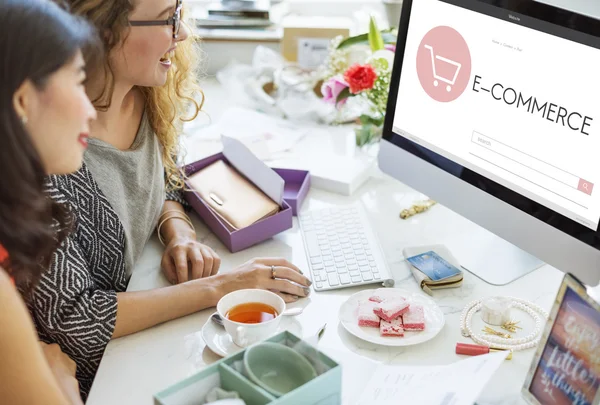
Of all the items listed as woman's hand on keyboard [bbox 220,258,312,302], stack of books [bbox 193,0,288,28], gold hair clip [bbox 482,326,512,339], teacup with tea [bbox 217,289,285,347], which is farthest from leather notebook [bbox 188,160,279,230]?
stack of books [bbox 193,0,288,28]

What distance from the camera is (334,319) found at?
1.25m

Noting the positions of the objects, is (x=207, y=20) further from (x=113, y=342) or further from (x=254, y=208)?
(x=113, y=342)

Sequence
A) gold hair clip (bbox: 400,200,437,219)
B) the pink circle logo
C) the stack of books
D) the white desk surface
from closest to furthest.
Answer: the white desk surface → the pink circle logo → gold hair clip (bbox: 400,200,437,219) → the stack of books

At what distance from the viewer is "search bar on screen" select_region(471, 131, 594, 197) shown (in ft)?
3.86

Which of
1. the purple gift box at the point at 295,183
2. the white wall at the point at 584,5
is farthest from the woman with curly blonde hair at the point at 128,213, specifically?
the white wall at the point at 584,5

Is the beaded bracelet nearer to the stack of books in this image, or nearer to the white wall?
the white wall

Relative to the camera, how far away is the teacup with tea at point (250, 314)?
1.14m

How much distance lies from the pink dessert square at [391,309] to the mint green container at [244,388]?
0.94ft

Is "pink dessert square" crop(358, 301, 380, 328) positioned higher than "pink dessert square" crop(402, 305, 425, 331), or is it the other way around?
"pink dessert square" crop(402, 305, 425, 331)

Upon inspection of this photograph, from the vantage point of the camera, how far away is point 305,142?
196cm

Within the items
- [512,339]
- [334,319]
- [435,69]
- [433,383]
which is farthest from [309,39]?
[433,383]

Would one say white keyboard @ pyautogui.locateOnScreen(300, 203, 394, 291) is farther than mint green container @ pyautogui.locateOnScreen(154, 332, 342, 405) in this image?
Yes

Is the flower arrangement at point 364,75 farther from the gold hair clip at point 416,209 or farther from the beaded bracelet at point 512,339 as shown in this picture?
the beaded bracelet at point 512,339

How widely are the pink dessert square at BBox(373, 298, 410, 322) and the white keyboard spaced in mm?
90
